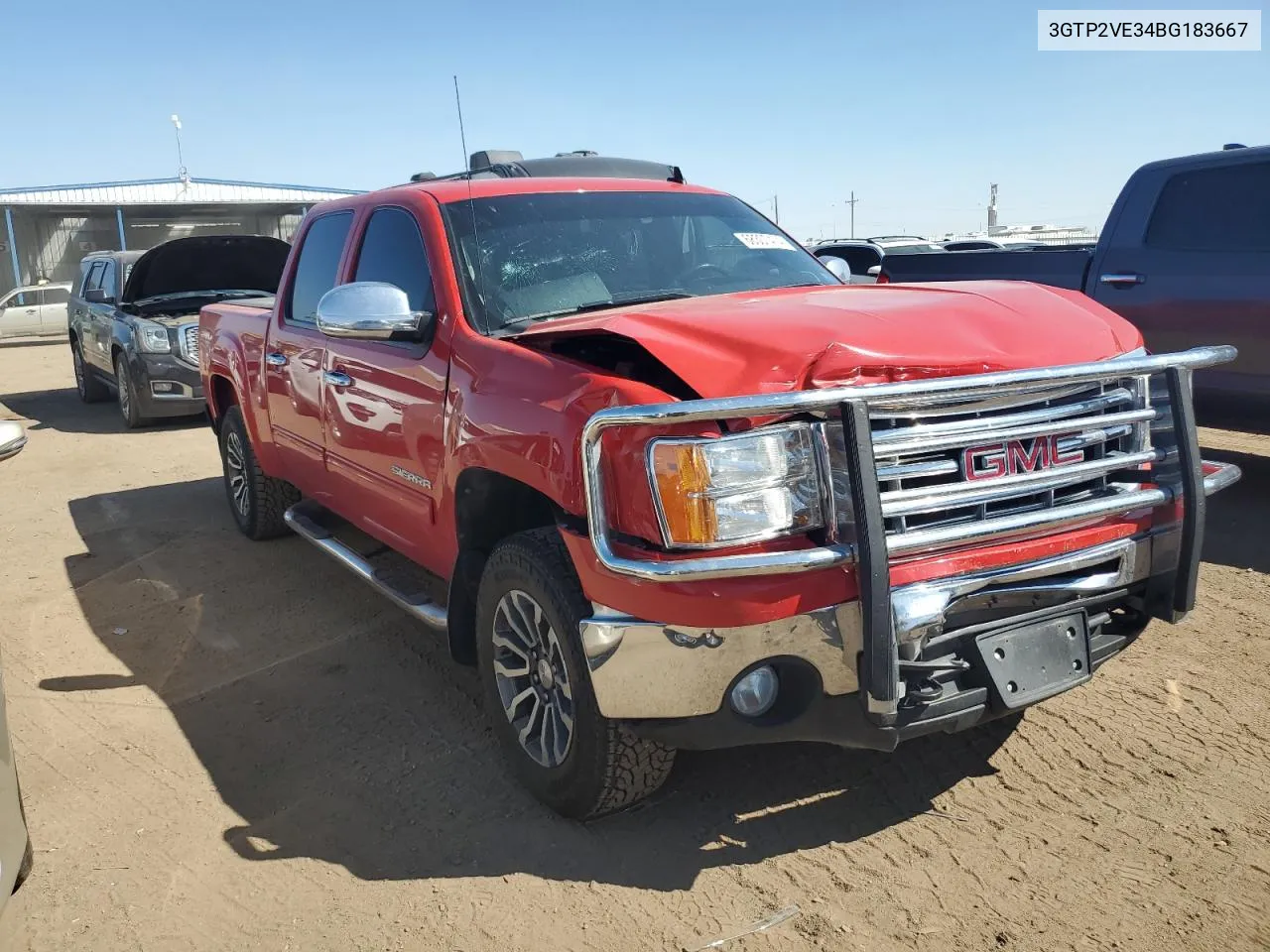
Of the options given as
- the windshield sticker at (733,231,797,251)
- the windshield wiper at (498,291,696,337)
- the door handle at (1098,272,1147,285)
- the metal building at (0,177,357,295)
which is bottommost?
the door handle at (1098,272,1147,285)

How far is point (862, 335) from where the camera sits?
2645 millimetres

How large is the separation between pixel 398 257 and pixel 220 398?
3003 mm

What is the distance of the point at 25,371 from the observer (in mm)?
17906

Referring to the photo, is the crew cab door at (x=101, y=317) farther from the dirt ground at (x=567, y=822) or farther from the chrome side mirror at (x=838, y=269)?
the chrome side mirror at (x=838, y=269)

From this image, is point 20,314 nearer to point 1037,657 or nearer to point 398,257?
point 398,257

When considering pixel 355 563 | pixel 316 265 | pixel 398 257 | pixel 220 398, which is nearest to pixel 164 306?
pixel 220 398

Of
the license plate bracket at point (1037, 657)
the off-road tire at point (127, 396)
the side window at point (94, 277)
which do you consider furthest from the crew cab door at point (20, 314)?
the license plate bracket at point (1037, 657)

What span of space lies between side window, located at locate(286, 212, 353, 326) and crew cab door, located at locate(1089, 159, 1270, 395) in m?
4.59

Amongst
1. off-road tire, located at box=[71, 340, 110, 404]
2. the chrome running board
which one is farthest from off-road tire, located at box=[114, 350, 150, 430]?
the chrome running board

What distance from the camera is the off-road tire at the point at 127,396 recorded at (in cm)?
1058

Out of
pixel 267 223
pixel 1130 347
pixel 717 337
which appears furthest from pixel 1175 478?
pixel 267 223

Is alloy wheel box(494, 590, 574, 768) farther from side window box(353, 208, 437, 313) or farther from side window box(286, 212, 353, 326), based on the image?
side window box(286, 212, 353, 326)

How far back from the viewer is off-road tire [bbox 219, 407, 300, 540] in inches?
236

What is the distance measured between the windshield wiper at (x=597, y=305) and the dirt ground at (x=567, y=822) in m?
1.44
